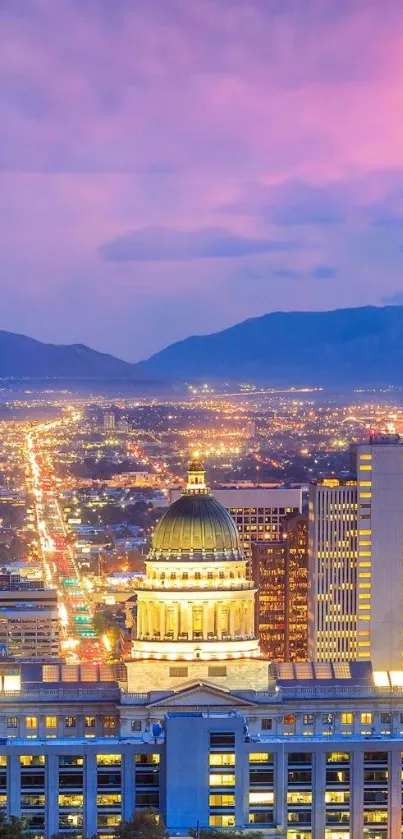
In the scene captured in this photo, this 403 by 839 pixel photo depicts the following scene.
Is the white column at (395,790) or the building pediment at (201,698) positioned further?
the building pediment at (201,698)

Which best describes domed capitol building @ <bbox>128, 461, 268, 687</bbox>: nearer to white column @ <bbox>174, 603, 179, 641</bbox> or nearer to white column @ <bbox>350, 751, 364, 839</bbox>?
white column @ <bbox>174, 603, 179, 641</bbox>

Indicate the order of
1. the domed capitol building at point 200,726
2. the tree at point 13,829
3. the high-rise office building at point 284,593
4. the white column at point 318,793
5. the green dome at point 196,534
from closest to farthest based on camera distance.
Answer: the tree at point 13,829
the domed capitol building at point 200,726
the white column at point 318,793
the green dome at point 196,534
the high-rise office building at point 284,593

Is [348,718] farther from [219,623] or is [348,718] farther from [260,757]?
[260,757]

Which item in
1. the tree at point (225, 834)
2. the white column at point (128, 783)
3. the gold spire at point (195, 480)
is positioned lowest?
the tree at point (225, 834)

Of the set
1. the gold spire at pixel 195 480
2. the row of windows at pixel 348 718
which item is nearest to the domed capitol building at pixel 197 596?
the gold spire at pixel 195 480

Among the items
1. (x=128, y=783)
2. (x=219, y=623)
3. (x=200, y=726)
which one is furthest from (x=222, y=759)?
(x=219, y=623)

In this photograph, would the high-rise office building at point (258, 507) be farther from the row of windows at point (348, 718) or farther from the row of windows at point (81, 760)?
the row of windows at point (81, 760)

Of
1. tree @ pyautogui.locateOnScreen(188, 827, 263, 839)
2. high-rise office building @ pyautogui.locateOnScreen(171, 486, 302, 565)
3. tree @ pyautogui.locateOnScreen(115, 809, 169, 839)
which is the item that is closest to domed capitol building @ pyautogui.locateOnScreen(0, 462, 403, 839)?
tree @ pyautogui.locateOnScreen(188, 827, 263, 839)
